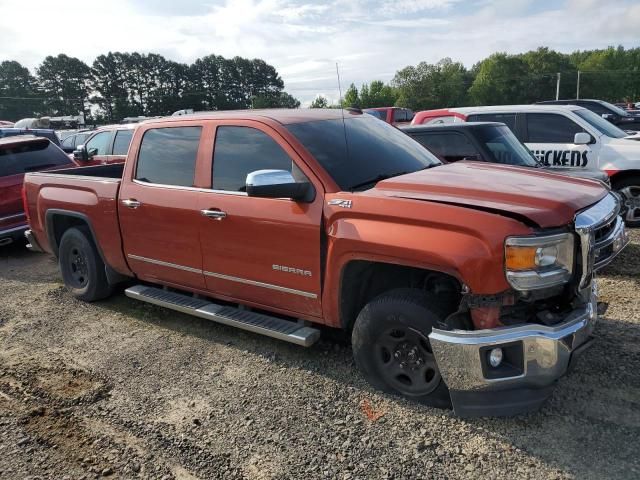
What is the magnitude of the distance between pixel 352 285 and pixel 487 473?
138 centimetres

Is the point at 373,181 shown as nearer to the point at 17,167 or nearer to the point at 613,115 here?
the point at 17,167

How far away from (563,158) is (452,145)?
7.77 feet

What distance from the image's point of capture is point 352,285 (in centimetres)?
353

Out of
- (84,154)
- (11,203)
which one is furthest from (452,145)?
(84,154)

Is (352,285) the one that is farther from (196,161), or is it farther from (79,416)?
(79,416)

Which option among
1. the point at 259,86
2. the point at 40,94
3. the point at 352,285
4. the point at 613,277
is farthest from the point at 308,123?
the point at 40,94

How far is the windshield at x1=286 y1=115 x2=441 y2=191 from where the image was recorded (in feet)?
12.1

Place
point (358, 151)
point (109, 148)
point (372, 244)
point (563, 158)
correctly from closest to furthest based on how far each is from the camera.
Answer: point (372, 244) → point (358, 151) → point (563, 158) → point (109, 148)

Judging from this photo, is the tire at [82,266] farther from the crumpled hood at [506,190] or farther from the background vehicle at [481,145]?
the background vehicle at [481,145]

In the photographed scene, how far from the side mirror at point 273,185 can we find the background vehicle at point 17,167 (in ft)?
19.0

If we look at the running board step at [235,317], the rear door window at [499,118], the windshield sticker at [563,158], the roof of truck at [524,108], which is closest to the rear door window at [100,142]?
the running board step at [235,317]

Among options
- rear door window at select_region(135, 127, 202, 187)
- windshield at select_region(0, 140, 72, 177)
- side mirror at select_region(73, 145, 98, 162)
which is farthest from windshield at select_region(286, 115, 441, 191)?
side mirror at select_region(73, 145, 98, 162)

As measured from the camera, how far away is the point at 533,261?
2.75m

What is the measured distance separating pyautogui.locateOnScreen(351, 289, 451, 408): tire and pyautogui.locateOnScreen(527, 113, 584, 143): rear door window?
619 cm
